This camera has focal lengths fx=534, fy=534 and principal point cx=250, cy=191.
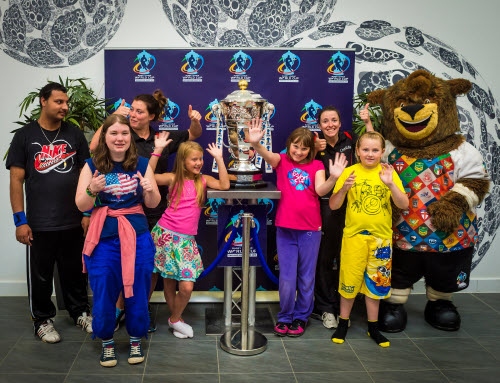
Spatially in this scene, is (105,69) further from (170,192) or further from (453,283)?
(453,283)

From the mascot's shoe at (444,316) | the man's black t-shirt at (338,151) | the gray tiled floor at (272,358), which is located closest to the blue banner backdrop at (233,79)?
the man's black t-shirt at (338,151)

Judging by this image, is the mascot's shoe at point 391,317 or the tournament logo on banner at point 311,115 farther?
the tournament logo on banner at point 311,115

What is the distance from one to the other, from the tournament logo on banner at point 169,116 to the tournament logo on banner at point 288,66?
833 millimetres

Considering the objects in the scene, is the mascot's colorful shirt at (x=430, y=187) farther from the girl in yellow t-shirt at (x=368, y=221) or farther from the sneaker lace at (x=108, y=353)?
the sneaker lace at (x=108, y=353)

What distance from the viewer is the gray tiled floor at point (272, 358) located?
3.04 m

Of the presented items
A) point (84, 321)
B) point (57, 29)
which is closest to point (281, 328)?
point (84, 321)

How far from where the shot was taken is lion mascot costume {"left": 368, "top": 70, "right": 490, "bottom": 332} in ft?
11.7

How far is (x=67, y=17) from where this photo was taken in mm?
4160

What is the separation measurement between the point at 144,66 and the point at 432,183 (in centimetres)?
225

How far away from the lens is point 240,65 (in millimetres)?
4066

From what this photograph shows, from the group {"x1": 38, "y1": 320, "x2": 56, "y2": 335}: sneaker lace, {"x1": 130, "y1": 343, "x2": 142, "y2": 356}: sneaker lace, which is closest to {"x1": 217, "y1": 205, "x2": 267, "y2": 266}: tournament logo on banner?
{"x1": 130, "y1": 343, "x2": 142, "y2": 356}: sneaker lace

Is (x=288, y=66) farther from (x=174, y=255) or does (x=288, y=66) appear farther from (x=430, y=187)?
(x=174, y=255)

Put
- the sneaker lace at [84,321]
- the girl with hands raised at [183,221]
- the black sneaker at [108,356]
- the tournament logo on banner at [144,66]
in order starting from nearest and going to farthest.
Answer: the black sneaker at [108,356] → the girl with hands raised at [183,221] → the sneaker lace at [84,321] → the tournament logo on banner at [144,66]

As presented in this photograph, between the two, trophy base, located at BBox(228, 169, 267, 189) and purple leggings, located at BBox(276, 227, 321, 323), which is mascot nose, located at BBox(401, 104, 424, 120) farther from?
trophy base, located at BBox(228, 169, 267, 189)
